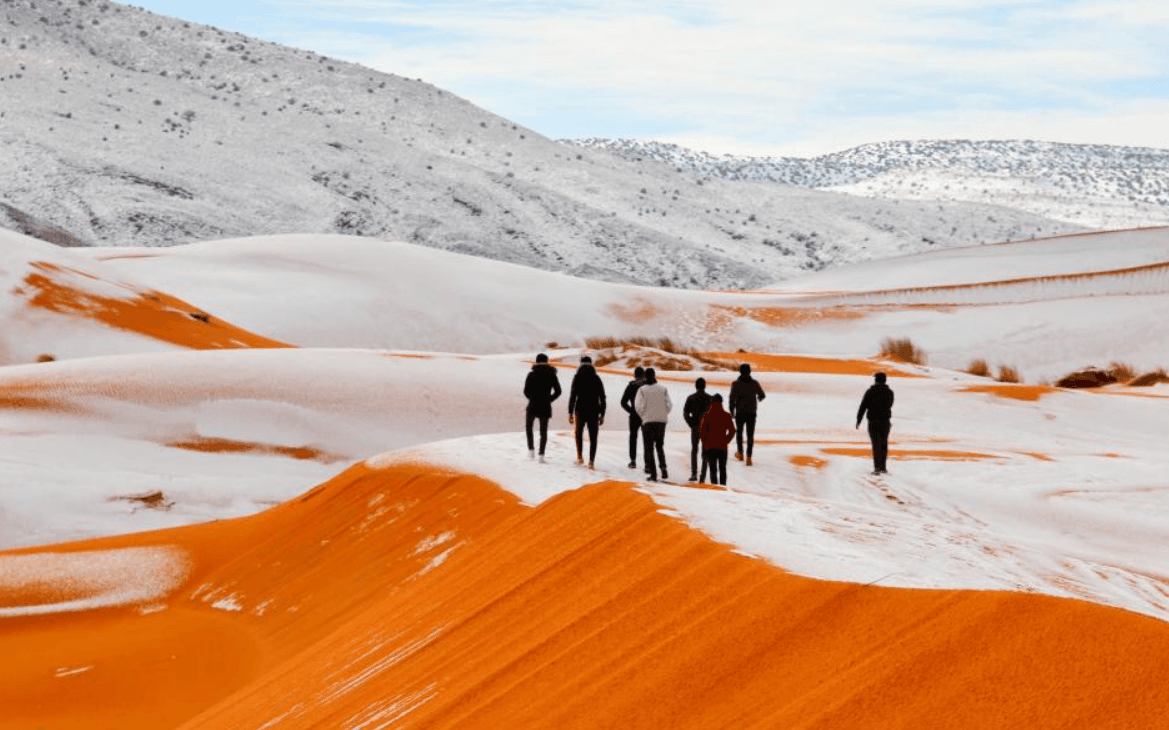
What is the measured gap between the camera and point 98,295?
2759 centimetres

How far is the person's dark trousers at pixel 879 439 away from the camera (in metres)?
14.3

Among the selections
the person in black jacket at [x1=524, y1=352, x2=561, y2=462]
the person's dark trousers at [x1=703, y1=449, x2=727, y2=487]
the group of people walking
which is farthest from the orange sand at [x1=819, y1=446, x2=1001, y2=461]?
the person in black jacket at [x1=524, y1=352, x2=561, y2=462]

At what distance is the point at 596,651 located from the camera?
609 centimetres

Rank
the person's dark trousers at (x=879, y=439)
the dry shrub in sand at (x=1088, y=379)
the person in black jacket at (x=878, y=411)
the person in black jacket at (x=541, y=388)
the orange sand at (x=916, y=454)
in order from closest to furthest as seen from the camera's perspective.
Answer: the person in black jacket at (x=541, y=388) → the person in black jacket at (x=878, y=411) → the person's dark trousers at (x=879, y=439) → the orange sand at (x=916, y=454) → the dry shrub in sand at (x=1088, y=379)

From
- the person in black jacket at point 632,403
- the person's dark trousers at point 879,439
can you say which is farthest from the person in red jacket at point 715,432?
the person's dark trousers at point 879,439

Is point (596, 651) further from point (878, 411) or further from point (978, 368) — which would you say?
point (978, 368)

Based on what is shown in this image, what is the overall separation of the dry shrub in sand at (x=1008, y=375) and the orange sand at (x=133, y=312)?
16.3 m

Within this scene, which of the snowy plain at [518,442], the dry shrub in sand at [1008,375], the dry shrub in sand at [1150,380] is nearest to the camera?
the snowy plain at [518,442]

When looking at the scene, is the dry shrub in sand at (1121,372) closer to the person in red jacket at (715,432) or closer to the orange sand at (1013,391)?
the orange sand at (1013,391)

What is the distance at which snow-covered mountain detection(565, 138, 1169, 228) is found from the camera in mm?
121438

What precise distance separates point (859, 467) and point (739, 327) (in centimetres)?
2625

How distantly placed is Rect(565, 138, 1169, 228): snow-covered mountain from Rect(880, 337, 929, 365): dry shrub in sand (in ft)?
248

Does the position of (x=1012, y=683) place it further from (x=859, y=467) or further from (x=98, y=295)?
(x=98, y=295)

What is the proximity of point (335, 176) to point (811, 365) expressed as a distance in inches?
1650
